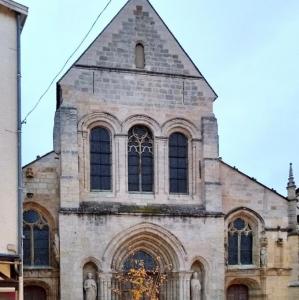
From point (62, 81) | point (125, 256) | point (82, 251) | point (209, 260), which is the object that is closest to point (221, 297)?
point (209, 260)

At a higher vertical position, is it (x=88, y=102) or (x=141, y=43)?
(x=141, y=43)

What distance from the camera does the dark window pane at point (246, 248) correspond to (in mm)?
29016

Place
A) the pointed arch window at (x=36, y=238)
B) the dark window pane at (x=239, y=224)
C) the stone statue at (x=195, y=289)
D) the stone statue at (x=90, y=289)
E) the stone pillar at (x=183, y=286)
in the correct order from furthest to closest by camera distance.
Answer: the dark window pane at (x=239, y=224), the stone statue at (x=195, y=289), the stone pillar at (x=183, y=286), the pointed arch window at (x=36, y=238), the stone statue at (x=90, y=289)

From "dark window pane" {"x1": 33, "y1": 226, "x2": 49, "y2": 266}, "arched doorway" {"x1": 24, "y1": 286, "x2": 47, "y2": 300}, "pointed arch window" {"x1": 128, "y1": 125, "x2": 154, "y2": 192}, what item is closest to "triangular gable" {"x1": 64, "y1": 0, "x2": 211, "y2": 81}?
"pointed arch window" {"x1": 128, "y1": 125, "x2": 154, "y2": 192}

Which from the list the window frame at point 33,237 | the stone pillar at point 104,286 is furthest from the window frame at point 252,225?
the window frame at point 33,237

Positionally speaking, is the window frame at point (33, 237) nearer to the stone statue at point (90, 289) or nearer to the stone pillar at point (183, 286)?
the stone statue at point (90, 289)

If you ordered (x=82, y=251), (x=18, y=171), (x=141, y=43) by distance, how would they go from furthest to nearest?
Result: 1. (x=141, y=43)
2. (x=82, y=251)
3. (x=18, y=171)

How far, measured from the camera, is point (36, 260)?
2666 cm

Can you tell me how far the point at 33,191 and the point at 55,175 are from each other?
1.03m

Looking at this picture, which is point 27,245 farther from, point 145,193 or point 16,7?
point 16,7

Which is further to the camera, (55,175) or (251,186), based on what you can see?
(251,186)

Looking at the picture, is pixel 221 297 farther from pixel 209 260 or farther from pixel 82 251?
pixel 82 251

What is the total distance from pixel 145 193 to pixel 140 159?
137 centimetres

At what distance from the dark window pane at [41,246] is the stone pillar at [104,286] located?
216cm
